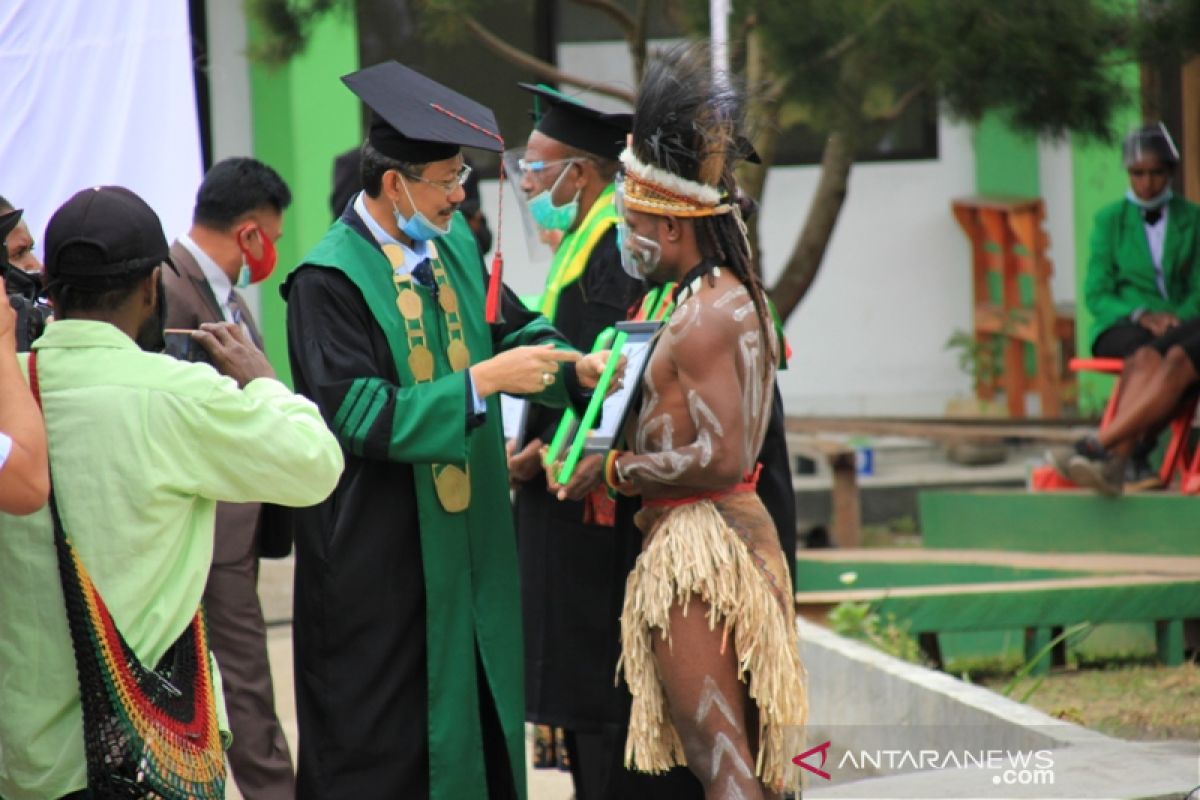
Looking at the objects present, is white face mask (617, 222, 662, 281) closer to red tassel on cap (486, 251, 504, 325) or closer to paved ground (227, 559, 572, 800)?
red tassel on cap (486, 251, 504, 325)

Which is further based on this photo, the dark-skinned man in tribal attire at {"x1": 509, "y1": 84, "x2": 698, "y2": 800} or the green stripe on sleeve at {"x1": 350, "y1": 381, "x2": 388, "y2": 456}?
the dark-skinned man in tribal attire at {"x1": 509, "y1": 84, "x2": 698, "y2": 800}

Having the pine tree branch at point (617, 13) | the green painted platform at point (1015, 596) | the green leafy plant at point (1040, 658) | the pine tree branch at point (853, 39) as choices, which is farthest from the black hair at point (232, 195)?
the pine tree branch at point (617, 13)

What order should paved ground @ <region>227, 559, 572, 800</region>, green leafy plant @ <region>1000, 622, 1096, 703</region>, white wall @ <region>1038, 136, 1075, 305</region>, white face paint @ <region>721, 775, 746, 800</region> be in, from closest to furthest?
white face paint @ <region>721, 775, 746, 800</region>, paved ground @ <region>227, 559, 572, 800</region>, green leafy plant @ <region>1000, 622, 1096, 703</region>, white wall @ <region>1038, 136, 1075, 305</region>

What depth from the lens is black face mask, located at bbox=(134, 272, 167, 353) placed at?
290cm

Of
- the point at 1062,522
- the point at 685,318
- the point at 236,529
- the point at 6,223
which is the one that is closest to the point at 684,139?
the point at 685,318

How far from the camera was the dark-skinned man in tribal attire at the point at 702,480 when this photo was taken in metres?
3.60

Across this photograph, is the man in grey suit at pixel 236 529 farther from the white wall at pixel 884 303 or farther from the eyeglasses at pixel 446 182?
the white wall at pixel 884 303

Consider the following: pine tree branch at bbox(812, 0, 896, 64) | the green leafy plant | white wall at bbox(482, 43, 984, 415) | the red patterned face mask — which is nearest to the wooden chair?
white wall at bbox(482, 43, 984, 415)

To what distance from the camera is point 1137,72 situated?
29.1 feet

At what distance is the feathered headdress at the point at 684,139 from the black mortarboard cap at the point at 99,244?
1.22 meters

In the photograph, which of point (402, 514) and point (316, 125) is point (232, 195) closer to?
point (402, 514)

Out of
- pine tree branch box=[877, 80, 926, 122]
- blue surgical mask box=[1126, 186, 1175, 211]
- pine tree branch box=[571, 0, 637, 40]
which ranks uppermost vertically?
pine tree branch box=[571, 0, 637, 40]

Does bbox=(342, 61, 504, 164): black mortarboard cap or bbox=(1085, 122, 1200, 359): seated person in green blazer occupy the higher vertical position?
bbox=(342, 61, 504, 164): black mortarboard cap

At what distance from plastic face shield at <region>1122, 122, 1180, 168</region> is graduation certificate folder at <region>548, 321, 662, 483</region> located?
463 centimetres
